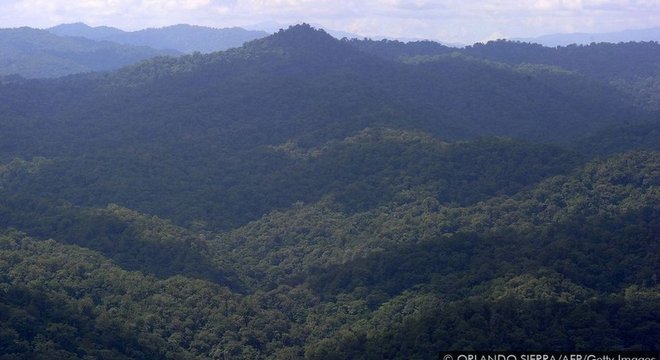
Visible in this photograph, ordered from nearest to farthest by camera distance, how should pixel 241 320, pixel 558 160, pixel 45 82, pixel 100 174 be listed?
pixel 241 320
pixel 558 160
pixel 100 174
pixel 45 82

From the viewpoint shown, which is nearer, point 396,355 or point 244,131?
point 396,355

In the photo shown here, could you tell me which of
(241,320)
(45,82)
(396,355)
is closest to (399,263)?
(241,320)

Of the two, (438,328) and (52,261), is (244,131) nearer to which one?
(52,261)

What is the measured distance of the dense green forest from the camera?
3797 centimetres

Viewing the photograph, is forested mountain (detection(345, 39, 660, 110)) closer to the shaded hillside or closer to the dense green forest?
the dense green forest

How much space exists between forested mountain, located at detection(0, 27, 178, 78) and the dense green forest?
56.2 meters

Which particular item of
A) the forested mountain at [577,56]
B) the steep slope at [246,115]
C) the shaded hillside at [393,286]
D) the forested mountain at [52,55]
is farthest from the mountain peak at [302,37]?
the forested mountain at [52,55]

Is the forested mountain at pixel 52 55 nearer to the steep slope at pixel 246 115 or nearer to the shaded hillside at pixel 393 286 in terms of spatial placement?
the steep slope at pixel 246 115

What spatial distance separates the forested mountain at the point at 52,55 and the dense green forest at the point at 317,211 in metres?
56.2

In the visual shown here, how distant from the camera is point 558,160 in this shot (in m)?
62.1

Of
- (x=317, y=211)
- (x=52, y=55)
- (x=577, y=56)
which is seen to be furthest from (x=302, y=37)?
(x=52, y=55)

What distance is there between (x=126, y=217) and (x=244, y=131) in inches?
1112

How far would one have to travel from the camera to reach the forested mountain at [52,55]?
152 m

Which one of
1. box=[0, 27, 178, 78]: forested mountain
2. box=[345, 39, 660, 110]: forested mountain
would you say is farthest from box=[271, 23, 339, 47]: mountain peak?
box=[0, 27, 178, 78]: forested mountain
